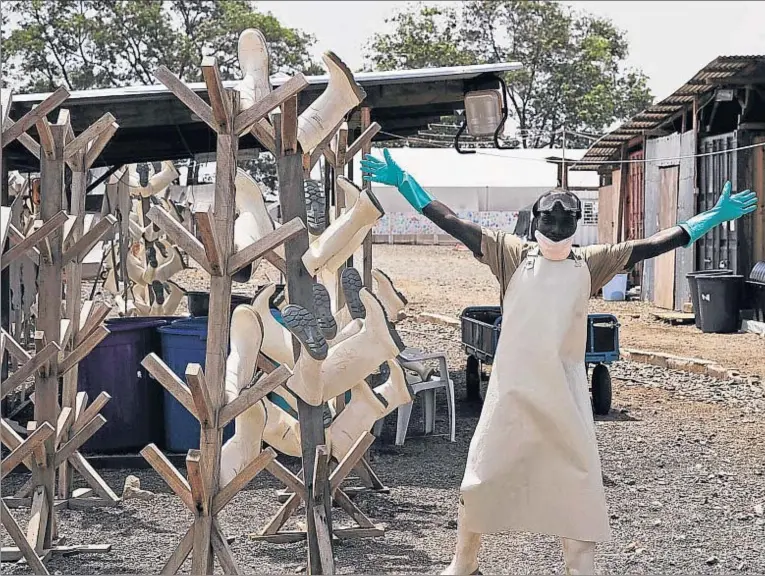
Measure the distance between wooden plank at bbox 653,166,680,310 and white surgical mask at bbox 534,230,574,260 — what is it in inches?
540

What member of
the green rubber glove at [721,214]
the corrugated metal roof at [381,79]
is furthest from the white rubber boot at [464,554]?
the corrugated metal roof at [381,79]

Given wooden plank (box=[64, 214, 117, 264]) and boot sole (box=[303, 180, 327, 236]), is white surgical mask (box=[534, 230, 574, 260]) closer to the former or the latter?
boot sole (box=[303, 180, 327, 236])

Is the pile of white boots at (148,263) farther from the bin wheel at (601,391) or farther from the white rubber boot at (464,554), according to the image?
the white rubber boot at (464,554)

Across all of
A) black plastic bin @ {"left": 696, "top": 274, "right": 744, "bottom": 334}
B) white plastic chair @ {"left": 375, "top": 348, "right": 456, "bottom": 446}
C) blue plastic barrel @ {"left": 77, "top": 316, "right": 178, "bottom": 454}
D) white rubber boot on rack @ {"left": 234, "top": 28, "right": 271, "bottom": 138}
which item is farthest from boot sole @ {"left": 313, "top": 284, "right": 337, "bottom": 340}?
black plastic bin @ {"left": 696, "top": 274, "right": 744, "bottom": 334}

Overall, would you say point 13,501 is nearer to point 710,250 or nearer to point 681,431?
point 681,431

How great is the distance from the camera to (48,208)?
5855 mm

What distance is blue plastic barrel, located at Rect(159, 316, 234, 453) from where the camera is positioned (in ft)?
26.8

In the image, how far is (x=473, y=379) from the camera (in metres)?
10.8

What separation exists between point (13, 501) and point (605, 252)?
389 centimetres

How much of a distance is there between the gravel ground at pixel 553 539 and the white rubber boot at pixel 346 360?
3.05 feet

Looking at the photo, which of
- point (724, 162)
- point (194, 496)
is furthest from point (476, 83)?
point (724, 162)

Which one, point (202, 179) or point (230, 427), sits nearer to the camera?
point (230, 427)

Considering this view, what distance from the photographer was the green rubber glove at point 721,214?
5137mm

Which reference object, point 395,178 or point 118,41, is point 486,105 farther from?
point 118,41
